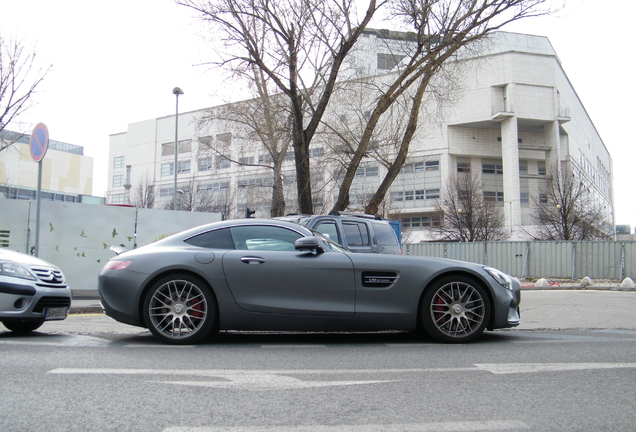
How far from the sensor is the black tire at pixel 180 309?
5.79 m

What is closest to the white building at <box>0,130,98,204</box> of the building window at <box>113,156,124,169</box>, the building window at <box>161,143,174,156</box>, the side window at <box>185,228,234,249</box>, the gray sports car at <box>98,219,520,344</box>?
the building window at <box>113,156,124,169</box>

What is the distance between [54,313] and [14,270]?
641 mm

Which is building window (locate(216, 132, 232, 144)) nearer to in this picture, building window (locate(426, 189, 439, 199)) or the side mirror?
the side mirror

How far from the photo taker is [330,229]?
10.2 metres

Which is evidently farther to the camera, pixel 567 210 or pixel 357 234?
pixel 567 210

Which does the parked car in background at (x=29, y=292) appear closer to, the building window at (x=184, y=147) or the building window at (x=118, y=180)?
the building window at (x=184, y=147)

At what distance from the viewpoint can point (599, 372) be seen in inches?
175

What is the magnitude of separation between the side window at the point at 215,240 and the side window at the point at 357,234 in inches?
168

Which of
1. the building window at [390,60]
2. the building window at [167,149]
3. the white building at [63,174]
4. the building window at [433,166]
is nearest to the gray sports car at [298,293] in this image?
the building window at [390,60]

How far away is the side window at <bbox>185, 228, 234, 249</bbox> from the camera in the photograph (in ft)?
20.1

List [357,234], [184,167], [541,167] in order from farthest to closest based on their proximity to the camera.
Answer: [184,167] < [541,167] < [357,234]

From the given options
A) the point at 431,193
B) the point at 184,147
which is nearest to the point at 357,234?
the point at 431,193

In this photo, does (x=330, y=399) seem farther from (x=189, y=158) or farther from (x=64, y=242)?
(x=189, y=158)

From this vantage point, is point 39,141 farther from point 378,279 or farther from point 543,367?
point 543,367
